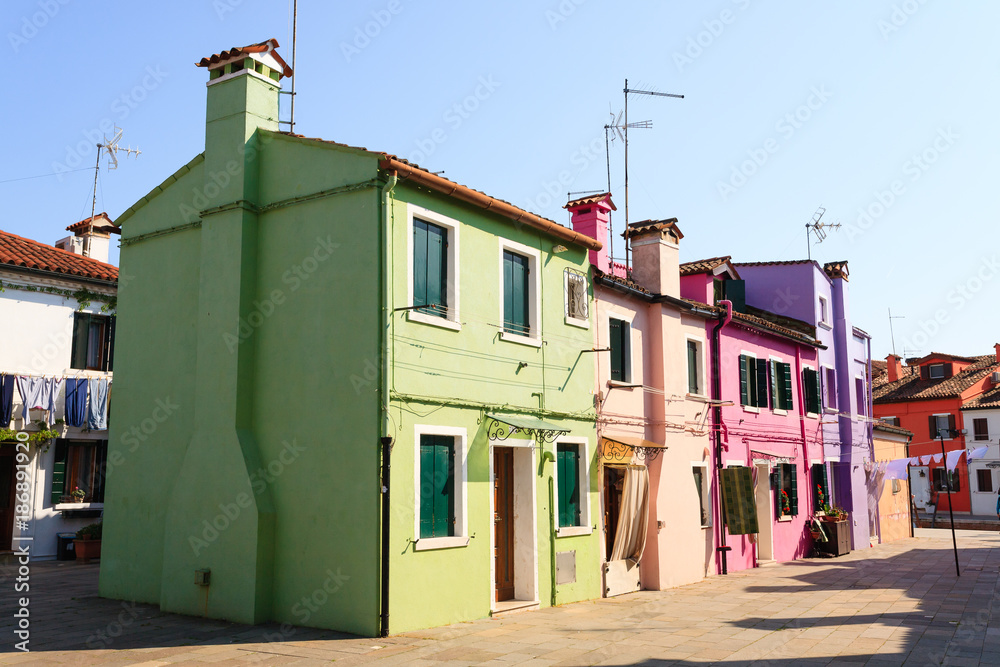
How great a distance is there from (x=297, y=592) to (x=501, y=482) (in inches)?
146

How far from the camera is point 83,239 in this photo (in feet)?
81.8

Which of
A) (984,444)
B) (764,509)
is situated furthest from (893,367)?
(764,509)

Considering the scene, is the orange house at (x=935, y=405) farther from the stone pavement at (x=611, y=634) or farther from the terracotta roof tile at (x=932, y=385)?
the stone pavement at (x=611, y=634)

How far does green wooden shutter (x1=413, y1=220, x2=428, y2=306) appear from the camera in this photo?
11.9m

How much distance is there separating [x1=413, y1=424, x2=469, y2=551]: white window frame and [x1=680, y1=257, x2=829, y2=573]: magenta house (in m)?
9.13

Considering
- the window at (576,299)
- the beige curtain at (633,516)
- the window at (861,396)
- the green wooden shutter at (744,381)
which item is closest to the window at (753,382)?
the green wooden shutter at (744,381)

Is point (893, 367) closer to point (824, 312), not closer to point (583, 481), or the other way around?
point (824, 312)

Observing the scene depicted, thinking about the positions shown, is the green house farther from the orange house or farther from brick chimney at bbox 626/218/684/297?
the orange house

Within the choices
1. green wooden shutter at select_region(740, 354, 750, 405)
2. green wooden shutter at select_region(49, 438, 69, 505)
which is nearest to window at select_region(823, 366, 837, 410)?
green wooden shutter at select_region(740, 354, 750, 405)

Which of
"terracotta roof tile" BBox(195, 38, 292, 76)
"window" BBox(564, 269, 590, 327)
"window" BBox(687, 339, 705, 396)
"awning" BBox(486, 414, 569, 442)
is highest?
"terracotta roof tile" BBox(195, 38, 292, 76)

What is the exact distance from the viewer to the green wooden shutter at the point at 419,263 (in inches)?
469

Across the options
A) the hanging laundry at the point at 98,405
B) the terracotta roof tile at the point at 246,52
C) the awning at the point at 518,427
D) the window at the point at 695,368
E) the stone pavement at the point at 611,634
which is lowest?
the stone pavement at the point at 611,634

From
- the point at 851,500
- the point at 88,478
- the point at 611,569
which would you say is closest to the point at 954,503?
the point at 851,500

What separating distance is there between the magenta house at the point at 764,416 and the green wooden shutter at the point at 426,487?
977cm
